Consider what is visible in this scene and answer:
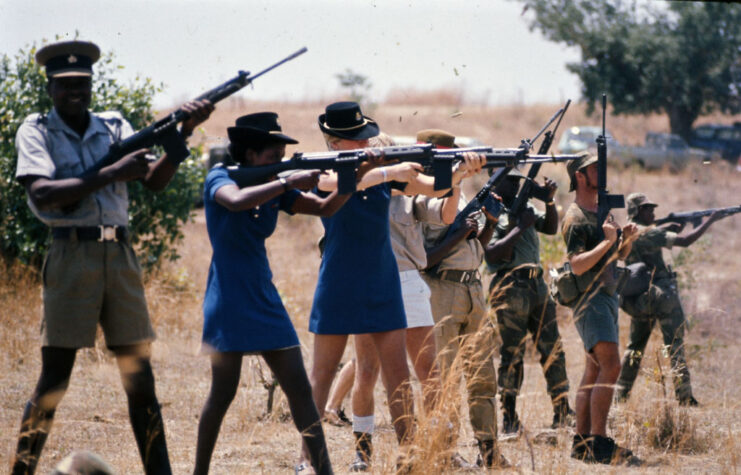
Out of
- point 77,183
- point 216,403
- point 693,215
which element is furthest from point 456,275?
point 693,215

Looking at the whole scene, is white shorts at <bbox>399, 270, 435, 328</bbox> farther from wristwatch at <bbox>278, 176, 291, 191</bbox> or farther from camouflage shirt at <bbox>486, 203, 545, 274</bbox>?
wristwatch at <bbox>278, 176, 291, 191</bbox>

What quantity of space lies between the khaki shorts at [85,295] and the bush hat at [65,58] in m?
0.73

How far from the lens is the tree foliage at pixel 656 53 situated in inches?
1162

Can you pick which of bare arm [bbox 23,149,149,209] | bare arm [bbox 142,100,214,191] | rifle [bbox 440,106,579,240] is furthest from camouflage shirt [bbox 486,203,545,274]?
bare arm [bbox 23,149,149,209]

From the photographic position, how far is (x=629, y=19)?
3084 cm

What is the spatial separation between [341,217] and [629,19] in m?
28.3

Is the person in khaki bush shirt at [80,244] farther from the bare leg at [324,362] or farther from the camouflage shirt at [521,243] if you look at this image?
the camouflage shirt at [521,243]

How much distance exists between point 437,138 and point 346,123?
0.98 metres

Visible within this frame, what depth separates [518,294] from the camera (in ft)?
21.7

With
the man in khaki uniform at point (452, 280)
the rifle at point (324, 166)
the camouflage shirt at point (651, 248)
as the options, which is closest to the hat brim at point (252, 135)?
the rifle at point (324, 166)

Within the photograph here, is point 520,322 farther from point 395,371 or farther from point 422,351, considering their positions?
point 395,371

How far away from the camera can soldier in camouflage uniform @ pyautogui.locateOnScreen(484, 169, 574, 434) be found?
649cm

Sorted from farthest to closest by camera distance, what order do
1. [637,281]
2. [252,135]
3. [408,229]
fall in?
[637,281], [408,229], [252,135]

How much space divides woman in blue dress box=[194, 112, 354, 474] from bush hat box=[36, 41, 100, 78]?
0.75 meters
